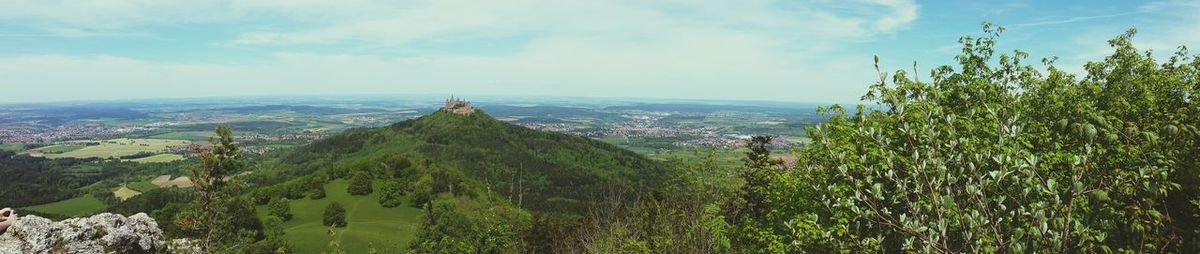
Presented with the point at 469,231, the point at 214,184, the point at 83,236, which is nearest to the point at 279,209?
the point at 469,231

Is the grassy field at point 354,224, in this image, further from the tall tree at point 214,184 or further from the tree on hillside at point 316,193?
the tall tree at point 214,184

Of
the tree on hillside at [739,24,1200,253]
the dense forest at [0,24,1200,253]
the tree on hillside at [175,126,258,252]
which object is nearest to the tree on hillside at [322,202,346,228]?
the dense forest at [0,24,1200,253]

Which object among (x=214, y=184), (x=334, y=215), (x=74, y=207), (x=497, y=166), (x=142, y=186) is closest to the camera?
(x=214, y=184)

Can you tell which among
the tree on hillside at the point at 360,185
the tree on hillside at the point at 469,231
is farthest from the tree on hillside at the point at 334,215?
the tree on hillside at the point at 360,185

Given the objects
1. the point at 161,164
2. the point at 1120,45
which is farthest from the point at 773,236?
the point at 161,164

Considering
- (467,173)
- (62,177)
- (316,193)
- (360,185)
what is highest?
(360,185)

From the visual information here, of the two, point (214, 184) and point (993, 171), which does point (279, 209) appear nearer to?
point (214, 184)
